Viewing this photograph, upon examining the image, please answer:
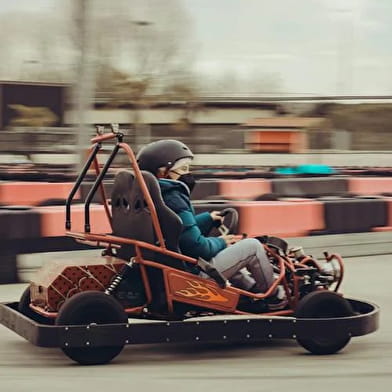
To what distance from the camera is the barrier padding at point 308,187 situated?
15.2 metres

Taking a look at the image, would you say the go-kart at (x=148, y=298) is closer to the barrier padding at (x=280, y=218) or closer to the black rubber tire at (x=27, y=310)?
the black rubber tire at (x=27, y=310)

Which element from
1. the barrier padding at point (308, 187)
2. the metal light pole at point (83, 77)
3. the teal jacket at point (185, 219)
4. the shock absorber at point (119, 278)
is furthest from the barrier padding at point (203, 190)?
the shock absorber at point (119, 278)

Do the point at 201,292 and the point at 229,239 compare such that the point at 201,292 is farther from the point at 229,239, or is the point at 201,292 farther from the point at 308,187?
the point at 308,187

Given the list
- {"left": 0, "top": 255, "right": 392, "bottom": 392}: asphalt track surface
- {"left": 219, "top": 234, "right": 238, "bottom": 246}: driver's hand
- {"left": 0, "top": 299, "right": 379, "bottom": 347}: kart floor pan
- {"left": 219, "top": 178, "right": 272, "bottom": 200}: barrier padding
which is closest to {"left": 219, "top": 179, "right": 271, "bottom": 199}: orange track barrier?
{"left": 219, "top": 178, "right": 272, "bottom": 200}: barrier padding

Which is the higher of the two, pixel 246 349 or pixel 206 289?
pixel 206 289

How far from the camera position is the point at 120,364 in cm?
546

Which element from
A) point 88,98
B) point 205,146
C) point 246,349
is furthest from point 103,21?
point 246,349

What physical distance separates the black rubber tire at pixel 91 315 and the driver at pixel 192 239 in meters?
0.52

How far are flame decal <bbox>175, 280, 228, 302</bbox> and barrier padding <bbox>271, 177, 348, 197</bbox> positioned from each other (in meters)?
9.31

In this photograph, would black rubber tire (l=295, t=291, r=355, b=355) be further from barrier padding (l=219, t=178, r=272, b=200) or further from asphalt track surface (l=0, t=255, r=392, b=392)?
barrier padding (l=219, t=178, r=272, b=200)

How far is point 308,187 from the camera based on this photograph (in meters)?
15.6

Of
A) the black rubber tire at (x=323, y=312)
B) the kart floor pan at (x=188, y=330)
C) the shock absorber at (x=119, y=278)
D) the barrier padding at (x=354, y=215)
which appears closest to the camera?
the kart floor pan at (x=188, y=330)

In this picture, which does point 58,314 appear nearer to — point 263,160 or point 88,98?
point 88,98

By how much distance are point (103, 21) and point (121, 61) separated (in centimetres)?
422
